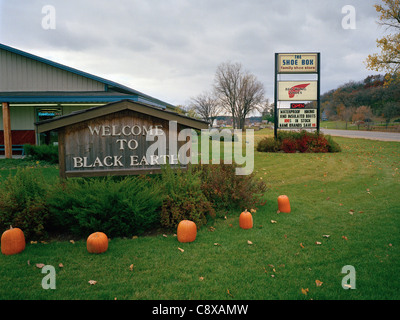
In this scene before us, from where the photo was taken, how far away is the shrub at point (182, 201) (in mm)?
5727

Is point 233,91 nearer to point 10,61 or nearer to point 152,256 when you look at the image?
point 10,61

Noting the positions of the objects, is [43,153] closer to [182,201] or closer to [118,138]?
[118,138]

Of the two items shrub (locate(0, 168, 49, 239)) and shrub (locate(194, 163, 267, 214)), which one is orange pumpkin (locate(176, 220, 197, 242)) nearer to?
shrub (locate(194, 163, 267, 214))

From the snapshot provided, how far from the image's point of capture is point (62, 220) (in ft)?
17.6

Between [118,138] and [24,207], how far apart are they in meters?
2.26

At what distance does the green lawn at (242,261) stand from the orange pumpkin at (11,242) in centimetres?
18

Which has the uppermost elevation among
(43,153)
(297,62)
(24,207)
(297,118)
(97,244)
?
(297,62)

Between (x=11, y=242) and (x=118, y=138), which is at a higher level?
(x=118, y=138)

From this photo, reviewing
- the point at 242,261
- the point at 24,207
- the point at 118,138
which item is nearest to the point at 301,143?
the point at 118,138

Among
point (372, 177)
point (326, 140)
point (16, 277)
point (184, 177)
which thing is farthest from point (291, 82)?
point (16, 277)

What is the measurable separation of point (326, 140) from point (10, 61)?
19.2 metres

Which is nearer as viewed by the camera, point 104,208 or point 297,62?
point 104,208

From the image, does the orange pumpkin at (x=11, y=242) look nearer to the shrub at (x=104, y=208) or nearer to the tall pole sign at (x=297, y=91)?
the shrub at (x=104, y=208)

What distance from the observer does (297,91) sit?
18.5m
